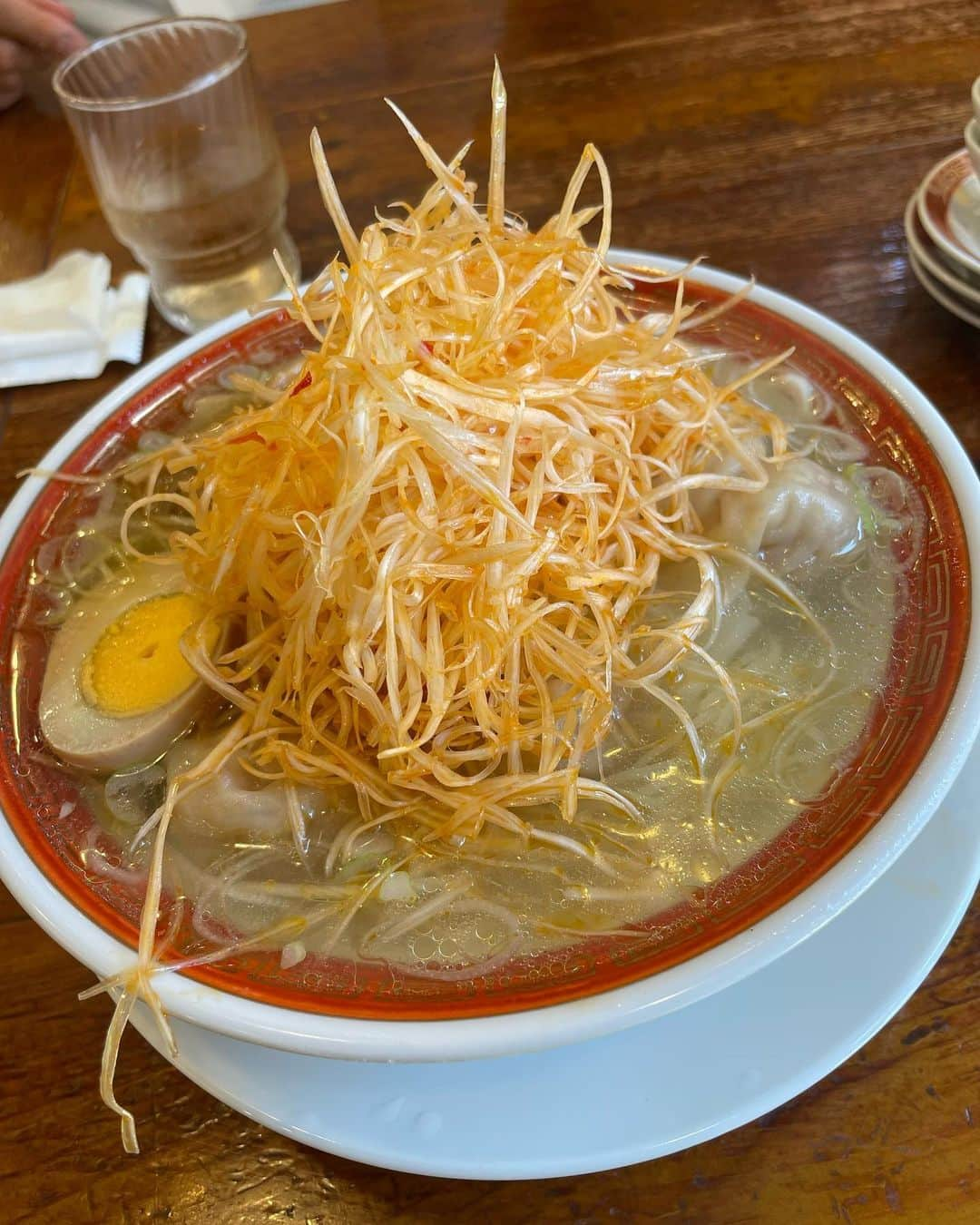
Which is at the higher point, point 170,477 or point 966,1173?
point 170,477

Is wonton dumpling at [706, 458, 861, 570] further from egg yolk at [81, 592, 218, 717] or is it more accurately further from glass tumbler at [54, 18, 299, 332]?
glass tumbler at [54, 18, 299, 332]

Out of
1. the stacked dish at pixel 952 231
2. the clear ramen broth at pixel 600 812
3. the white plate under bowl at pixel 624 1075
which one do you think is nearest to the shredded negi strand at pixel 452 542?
the clear ramen broth at pixel 600 812

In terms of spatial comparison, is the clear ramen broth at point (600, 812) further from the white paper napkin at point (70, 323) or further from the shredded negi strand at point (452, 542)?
the white paper napkin at point (70, 323)

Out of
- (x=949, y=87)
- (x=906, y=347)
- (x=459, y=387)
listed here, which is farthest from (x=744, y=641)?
(x=949, y=87)

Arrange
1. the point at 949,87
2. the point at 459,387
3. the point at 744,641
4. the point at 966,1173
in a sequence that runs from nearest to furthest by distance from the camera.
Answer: the point at 966,1173 → the point at 459,387 → the point at 744,641 → the point at 949,87

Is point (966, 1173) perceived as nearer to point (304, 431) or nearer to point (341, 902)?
point (341, 902)

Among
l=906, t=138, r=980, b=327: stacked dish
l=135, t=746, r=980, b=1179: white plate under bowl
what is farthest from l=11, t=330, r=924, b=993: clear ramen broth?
l=906, t=138, r=980, b=327: stacked dish

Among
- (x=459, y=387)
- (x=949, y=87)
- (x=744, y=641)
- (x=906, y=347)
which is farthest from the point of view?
(x=949, y=87)

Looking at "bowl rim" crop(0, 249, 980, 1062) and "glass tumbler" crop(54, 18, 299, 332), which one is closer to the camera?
"bowl rim" crop(0, 249, 980, 1062)

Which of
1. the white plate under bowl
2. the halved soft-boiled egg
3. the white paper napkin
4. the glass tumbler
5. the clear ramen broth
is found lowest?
the white plate under bowl
